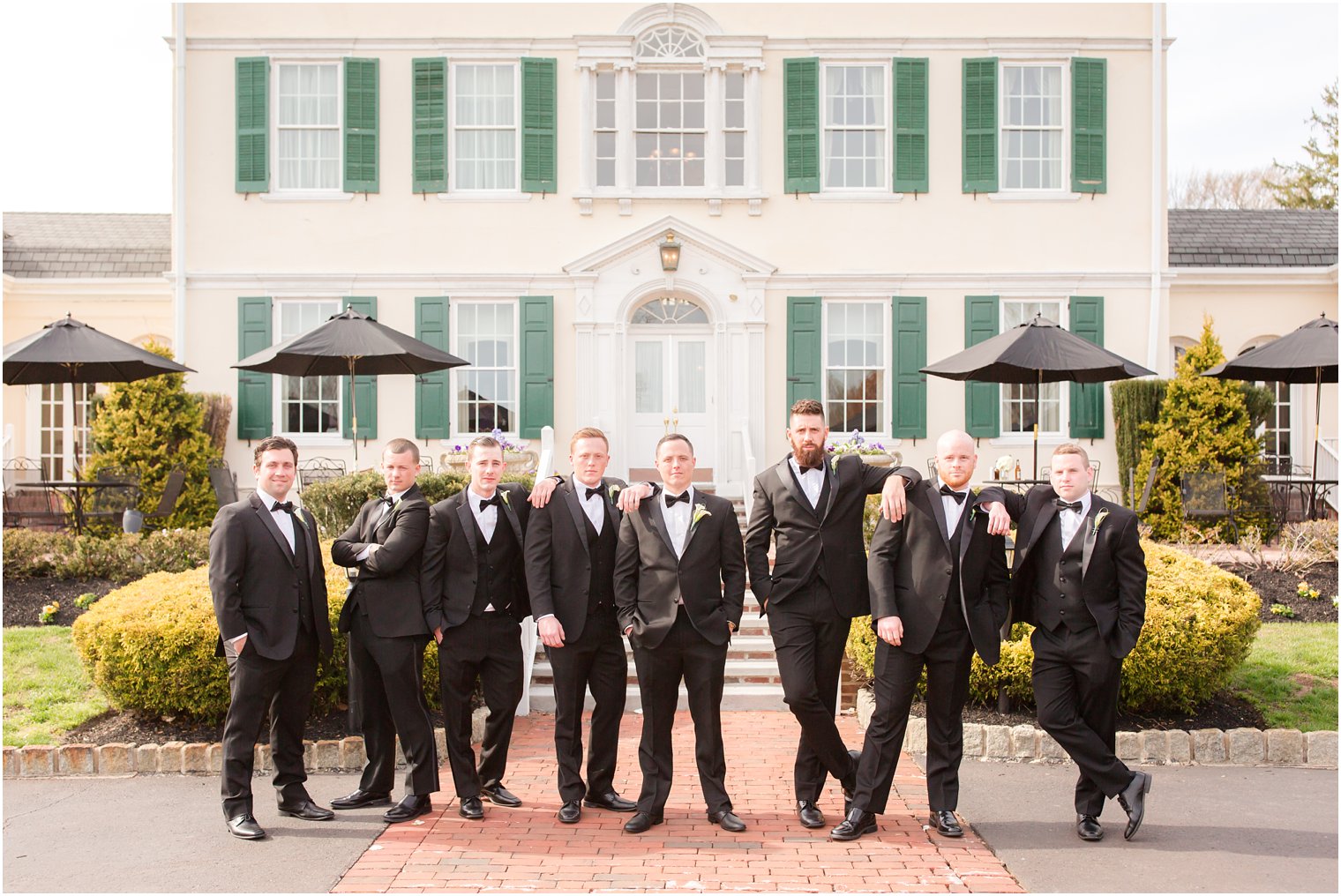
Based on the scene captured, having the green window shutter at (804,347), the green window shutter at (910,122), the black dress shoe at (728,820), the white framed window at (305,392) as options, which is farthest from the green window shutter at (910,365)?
the black dress shoe at (728,820)

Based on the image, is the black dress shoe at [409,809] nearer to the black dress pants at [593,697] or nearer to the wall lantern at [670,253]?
the black dress pants at [593,697]

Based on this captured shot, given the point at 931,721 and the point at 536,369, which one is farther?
the point at 536,369

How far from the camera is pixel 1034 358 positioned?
10.1 m

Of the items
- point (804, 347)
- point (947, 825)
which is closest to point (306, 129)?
point (804, 347)

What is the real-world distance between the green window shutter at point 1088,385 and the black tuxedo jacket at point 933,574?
32.0ft

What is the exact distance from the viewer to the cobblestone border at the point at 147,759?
614cm

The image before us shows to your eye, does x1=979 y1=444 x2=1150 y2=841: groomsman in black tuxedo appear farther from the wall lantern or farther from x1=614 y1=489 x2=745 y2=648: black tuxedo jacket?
the wall lantern

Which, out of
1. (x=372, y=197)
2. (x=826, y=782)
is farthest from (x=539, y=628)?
(x=372, y=197)

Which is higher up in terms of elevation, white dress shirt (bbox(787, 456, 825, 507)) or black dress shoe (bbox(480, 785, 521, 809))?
white dress shirt (bbox(787, 456, 825, 507))

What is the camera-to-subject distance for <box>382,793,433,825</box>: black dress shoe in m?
5.35

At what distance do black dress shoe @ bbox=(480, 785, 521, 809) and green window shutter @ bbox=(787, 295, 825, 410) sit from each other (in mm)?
9227

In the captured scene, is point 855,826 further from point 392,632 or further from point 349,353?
point 349,353

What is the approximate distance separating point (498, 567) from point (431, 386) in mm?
9078

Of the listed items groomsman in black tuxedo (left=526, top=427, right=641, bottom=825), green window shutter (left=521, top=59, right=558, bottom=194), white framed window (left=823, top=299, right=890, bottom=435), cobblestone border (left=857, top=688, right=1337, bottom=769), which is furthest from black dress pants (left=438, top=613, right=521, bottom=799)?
green window shutter (left=521, top=59, right=558, bottom=194)
